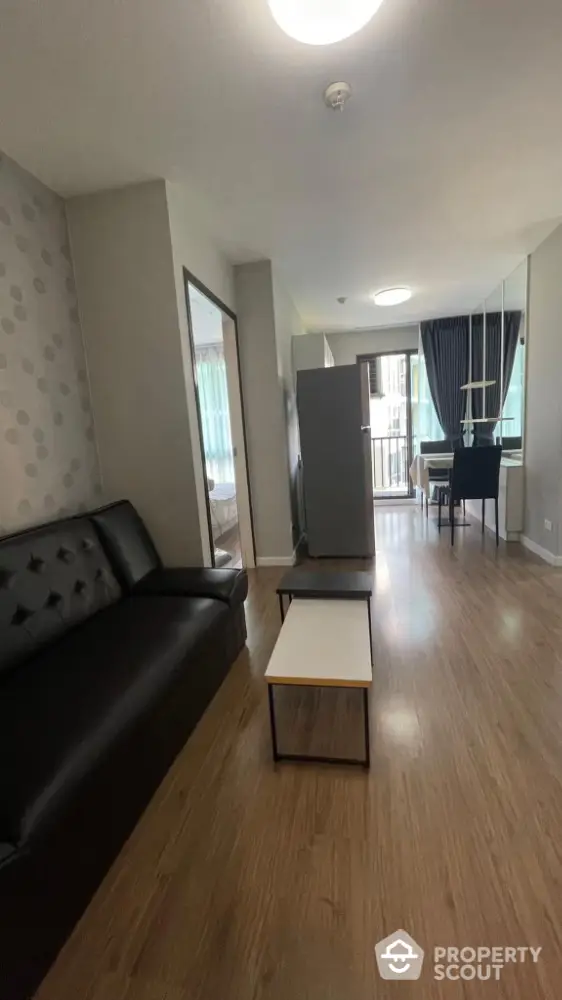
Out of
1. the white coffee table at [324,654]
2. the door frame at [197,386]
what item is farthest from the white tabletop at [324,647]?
the door frame at [197,386]

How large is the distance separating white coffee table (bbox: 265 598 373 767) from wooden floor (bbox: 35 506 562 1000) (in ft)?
0.68

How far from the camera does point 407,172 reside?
8.12 feet

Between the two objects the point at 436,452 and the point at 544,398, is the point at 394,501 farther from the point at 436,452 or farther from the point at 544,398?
the point at 544,398

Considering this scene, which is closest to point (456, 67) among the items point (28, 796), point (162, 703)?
point (162, 703)

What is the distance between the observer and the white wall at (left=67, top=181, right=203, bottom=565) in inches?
96.7

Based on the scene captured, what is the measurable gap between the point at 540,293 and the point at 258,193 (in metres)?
2.62

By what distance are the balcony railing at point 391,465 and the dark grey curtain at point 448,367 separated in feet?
2.79

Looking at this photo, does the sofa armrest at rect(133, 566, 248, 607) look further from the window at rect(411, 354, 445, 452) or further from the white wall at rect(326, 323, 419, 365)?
the white wall at rect(326, 323, 419, 365)

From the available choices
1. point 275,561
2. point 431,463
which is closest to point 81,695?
point 275,561

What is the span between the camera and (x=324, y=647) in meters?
1.75

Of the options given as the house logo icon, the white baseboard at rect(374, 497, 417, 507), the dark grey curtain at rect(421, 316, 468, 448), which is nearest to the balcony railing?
the white baseboard at rect(374, 497, 417, 507)

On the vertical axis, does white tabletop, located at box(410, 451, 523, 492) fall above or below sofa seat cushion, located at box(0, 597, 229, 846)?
above

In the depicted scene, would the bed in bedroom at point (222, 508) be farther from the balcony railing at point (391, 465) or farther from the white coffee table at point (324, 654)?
the white coffee table at point (324, 654)

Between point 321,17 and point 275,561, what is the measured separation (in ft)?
11.3
